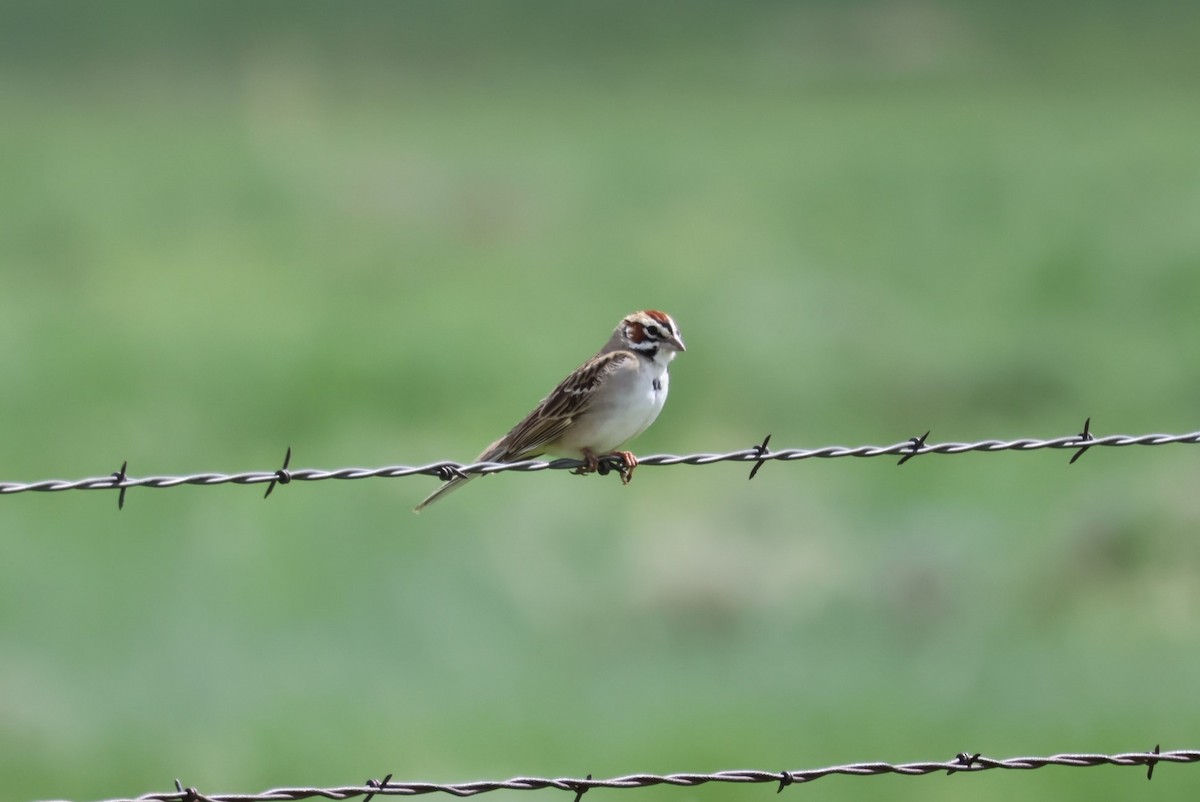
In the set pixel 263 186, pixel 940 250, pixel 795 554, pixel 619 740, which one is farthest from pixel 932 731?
pixel 263 186

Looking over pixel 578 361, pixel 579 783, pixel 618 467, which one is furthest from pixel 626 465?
pixel 578 361

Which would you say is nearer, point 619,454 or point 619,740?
point 619,454

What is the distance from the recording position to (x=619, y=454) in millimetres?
10258

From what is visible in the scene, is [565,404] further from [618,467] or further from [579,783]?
[579,783]

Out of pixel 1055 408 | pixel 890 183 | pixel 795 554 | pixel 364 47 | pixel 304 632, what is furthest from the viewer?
pixel 364 47

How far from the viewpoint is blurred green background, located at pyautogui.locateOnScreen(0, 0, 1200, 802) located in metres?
22.6

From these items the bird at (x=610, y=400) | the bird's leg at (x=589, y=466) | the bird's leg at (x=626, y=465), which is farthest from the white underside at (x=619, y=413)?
the bird's leg at (x=589, y=466)

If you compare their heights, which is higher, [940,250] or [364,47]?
[364,47]

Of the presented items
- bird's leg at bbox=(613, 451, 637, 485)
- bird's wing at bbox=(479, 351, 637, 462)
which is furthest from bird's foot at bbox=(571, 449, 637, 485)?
bird's wing at bbox=(479, 351, 637, 462)

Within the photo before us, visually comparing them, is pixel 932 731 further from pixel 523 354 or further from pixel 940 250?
pixel 940 250

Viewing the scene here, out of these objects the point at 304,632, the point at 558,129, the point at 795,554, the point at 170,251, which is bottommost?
the point at 304,632

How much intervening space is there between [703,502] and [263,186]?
→ 22.7m

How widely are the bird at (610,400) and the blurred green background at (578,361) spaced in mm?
9414

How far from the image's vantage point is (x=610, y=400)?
34.1 ft
